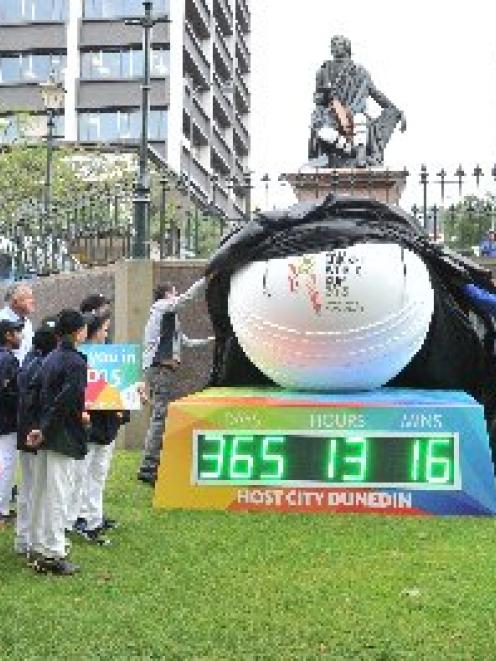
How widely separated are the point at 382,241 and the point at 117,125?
5291 centimetres

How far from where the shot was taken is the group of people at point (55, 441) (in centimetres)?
670

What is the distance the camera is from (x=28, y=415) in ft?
22.8

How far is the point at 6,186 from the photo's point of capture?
42.4 m

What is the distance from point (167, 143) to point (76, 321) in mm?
53007

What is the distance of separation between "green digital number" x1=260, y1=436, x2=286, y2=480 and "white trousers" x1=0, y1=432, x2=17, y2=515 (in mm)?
1887

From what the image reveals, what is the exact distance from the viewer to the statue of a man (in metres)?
15.1

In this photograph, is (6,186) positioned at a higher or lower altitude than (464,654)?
higher

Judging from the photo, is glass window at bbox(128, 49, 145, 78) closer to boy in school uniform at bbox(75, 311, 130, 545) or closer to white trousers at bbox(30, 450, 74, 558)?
boy in school uniform at bbox(75, 311, 130, 545)

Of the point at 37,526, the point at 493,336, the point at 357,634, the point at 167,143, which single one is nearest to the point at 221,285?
the point at 493,336

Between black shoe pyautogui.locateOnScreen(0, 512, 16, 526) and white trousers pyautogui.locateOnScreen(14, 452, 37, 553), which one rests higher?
white trousers pyautogui.locateOnScreen(14, 452, 37, 553)

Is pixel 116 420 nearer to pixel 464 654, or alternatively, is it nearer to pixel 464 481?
pixel 464 481

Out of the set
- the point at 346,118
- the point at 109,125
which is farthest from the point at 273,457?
the point at 109,125

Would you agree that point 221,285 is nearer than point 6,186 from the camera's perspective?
Yes

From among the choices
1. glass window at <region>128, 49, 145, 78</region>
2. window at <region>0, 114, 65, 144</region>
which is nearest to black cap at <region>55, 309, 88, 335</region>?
window at <region>0, 114, 65, 144</region>
